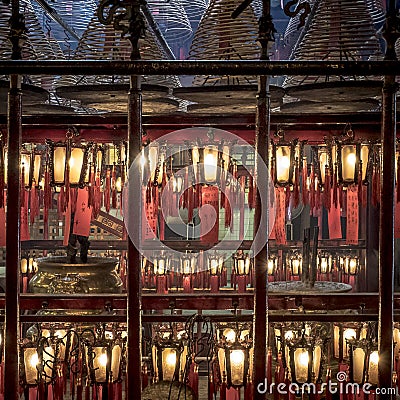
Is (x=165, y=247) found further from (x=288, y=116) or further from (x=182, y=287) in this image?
(x=288, y=116)

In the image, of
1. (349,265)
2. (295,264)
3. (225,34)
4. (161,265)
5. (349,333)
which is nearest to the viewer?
(349,333)

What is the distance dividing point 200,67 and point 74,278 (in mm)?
2816

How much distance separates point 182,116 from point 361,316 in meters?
2.24

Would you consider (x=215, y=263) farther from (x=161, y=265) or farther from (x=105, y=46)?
(x=105, y=46)

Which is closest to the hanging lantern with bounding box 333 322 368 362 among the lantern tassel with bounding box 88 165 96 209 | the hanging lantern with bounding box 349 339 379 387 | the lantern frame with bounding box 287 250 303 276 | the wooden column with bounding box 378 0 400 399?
the hanging lantern with bounding box 349 339 379 387

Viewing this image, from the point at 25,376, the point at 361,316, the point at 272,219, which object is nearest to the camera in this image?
the point at 25,376

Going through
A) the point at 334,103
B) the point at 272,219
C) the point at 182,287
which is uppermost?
the point at 334,103

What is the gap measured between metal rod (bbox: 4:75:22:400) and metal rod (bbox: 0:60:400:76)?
0.16 meters

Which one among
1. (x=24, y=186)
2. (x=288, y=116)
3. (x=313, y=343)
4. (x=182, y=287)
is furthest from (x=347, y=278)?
(x=313, y=343)

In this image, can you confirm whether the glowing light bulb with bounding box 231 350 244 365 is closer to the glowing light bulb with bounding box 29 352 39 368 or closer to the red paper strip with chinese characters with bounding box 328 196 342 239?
the glowing light bulb with bounding box 29 352 39 368

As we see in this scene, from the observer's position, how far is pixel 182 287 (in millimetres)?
9188

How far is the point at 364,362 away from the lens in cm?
321

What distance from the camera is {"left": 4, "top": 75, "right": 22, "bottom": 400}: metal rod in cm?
231

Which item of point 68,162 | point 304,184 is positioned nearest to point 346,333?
point 68,162
